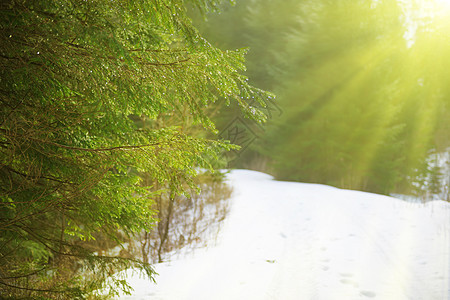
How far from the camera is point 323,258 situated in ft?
13.9

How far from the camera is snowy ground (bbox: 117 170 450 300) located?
3.39m

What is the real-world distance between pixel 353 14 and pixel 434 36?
246 inches

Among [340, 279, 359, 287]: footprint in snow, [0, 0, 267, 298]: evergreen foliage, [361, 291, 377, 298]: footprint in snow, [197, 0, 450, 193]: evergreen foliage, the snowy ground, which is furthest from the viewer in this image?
[197, 0, 450, 193]: evergreen foliage

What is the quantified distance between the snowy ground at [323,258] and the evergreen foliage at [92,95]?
4.30 feet

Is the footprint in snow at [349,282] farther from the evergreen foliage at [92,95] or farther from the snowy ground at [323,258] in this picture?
the evergreen foliage at [92,95]

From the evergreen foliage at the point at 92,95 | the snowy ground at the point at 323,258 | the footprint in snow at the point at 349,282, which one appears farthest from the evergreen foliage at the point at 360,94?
the evergreen foliage at the point at 92,95

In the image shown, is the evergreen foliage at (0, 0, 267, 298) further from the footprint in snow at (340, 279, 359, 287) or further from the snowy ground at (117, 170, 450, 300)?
the footprint in snow at (340, 279, 359, 287)

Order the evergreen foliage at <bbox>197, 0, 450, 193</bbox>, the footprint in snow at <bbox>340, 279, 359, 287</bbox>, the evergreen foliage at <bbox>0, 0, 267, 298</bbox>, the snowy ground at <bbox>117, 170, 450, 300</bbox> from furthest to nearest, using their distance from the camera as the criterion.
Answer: the evergreen foliage at <bbox>197, 0, 450, 193</bbox> < the footprint in snow at <bbox>340, 279, 359, 287</bbox> < the snowy ground at <bbox>117, 170, 450, 300</bbox> < the evergreen foliage at <bbox>0, 0, 267, 298</bbox>

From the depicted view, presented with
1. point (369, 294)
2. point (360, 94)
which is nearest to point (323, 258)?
point (369, 294)

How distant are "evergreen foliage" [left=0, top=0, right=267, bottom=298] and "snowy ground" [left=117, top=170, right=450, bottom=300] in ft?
4.30

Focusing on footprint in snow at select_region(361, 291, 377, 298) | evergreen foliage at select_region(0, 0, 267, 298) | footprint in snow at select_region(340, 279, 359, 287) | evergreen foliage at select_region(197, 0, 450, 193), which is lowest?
footprint in snow at select_region(361, 291, 377, 298)

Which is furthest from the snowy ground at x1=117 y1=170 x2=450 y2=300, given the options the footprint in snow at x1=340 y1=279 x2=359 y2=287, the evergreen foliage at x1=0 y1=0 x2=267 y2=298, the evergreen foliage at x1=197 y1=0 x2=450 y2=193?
the evergreen foliage at x1=197 y1=0 x2=450 y2=193

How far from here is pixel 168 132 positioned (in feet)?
9.95

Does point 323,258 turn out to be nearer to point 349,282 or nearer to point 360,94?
point 349,282
